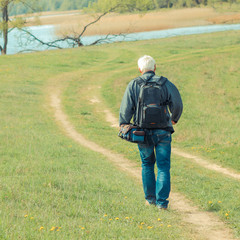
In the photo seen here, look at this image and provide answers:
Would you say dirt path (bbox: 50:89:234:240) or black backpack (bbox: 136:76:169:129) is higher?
black backpack (bbox: 136:76:169:129)

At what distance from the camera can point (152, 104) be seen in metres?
6.06

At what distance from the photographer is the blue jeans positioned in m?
6.21

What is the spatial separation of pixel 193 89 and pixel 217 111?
5036mm

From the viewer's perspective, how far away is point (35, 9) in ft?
160

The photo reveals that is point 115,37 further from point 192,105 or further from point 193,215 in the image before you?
point 193,215

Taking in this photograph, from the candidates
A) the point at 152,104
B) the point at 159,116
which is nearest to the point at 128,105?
the point at 152,104

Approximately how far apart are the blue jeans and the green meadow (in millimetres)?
255

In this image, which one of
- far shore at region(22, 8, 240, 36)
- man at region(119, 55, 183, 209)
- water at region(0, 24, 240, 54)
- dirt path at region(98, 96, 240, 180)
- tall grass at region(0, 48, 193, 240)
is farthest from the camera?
far shore at region(22, 8, 240, 36)

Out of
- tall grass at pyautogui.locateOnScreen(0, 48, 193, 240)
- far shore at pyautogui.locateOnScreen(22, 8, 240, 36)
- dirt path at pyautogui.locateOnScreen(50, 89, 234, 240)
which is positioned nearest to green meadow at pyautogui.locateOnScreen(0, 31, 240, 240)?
tall grass at pyautogui.locateOnScreen(0, 48, 193, 240)

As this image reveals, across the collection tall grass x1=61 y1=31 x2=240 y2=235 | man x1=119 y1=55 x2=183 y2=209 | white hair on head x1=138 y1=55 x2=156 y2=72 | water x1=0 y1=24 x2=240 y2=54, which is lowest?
tall grass x1=61 y1=31 x2=240 y2=235

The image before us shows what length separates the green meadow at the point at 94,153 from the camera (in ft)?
17.8

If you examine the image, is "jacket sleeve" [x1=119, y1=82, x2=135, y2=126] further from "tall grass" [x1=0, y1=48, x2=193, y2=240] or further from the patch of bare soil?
the patch of bare soil

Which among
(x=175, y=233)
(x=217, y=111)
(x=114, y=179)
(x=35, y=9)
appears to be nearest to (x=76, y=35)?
(x=35, y=9)

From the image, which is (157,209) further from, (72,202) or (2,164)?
(2,164)
